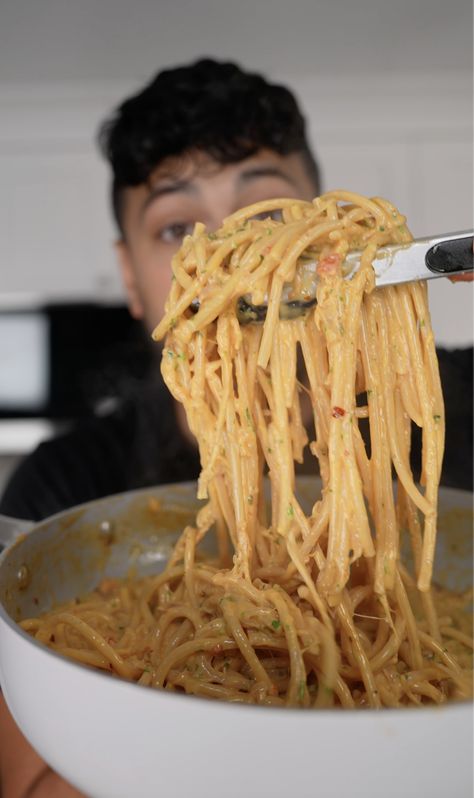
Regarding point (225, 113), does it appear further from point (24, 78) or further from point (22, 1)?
point (24, 78)

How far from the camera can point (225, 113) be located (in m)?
1.97

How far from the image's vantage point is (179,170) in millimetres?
1951

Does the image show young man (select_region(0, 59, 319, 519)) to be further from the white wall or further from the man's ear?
the white wall

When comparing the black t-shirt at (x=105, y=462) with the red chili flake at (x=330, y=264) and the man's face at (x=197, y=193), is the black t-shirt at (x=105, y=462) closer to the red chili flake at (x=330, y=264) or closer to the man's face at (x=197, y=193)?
the man's face at (x=197, y=193)

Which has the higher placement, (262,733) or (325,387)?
(325,387)

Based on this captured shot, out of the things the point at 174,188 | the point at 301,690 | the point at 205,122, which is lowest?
the point at 301,690

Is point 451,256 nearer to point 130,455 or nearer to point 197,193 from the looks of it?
point 197,193

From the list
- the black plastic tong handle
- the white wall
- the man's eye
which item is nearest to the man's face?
the man's eye

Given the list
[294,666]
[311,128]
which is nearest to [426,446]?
[294,666]

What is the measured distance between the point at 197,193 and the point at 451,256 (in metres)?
1.36

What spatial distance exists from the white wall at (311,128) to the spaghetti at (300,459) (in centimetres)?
242

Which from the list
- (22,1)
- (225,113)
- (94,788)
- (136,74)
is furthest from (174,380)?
(136,74)

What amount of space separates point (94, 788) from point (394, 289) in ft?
2.19

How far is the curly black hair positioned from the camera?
195 cm
